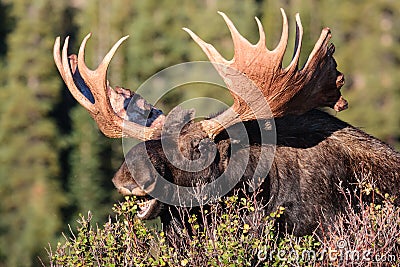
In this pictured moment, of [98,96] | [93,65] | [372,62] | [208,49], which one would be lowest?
[98,96]

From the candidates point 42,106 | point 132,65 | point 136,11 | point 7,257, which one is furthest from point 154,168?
point 136,11

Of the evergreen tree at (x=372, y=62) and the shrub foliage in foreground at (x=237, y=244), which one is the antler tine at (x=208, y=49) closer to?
the shrub foliage in foreground at (x=237, y=244)

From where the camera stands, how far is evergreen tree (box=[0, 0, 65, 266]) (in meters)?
55.9

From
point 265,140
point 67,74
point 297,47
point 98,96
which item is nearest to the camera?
point 297,47

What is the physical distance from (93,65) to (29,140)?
22.9 feet

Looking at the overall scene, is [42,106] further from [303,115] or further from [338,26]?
[303,115]

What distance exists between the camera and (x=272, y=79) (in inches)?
362

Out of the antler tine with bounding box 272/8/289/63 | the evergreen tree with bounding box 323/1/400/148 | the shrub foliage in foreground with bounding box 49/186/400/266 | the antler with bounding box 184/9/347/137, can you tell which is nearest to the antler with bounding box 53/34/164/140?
the antler with bounding box 184/9/347/137

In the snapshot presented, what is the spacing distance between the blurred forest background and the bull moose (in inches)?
1547

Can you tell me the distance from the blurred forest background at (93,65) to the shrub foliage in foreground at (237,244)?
4026 centimetres

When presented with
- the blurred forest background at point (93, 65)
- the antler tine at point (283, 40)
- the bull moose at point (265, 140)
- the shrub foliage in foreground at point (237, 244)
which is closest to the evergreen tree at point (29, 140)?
the blurred forest background at point (93, 65)

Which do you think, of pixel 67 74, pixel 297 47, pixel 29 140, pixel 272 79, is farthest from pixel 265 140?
pixel 29 140

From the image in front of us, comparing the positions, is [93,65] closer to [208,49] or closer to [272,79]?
[272,79]

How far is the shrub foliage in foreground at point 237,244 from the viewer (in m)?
7.87
